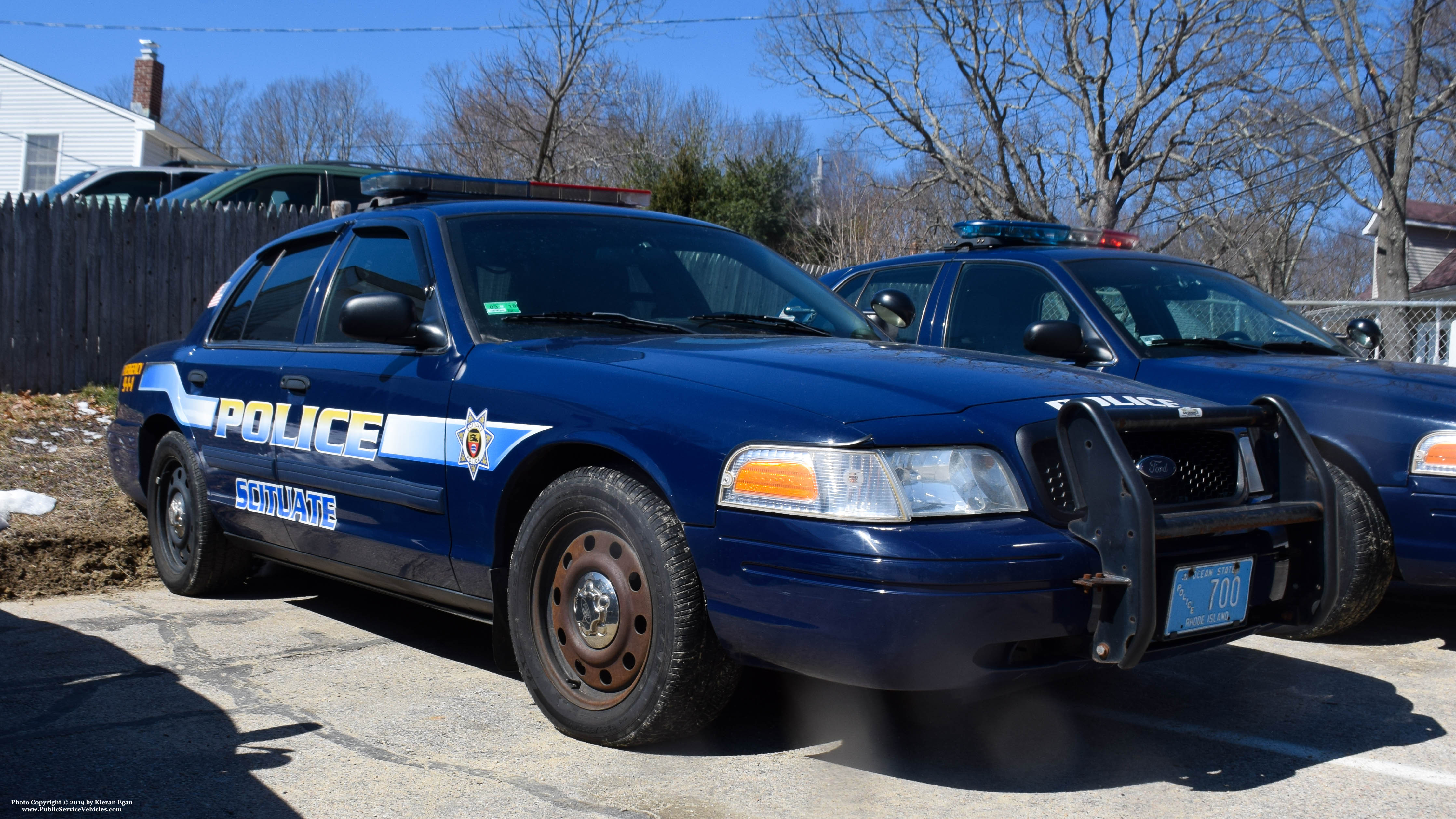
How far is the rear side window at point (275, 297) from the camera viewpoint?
15.9ft

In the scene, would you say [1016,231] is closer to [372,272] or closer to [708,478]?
[372,272]

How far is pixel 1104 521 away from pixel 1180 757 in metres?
0.96

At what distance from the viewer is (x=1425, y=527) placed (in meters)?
4.54

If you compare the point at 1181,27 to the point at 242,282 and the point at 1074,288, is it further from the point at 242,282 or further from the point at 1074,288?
the point at 242,282

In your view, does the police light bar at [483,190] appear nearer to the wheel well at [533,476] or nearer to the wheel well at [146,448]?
the wheel well at [146,448]

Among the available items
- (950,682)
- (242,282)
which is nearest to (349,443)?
(242,282)

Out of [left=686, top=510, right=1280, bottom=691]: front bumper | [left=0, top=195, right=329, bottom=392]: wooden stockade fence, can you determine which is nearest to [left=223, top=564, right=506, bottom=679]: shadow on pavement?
[left=686, top=510, right=1280, bottom=691]: front bumper

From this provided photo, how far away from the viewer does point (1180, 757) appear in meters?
3.41

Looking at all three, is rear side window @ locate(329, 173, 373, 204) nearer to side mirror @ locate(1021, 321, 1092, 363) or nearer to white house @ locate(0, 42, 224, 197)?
side mirror @ locate(1021, 321, 1092, 363)

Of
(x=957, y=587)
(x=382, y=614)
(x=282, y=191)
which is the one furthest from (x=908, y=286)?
(x=282, y=191)

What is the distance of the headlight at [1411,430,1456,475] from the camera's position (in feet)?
14.8

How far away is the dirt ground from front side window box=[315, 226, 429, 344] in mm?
2120

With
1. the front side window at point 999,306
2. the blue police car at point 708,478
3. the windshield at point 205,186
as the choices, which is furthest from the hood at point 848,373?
the windshield at point 205,186

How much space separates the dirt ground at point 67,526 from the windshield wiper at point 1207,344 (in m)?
4.85
